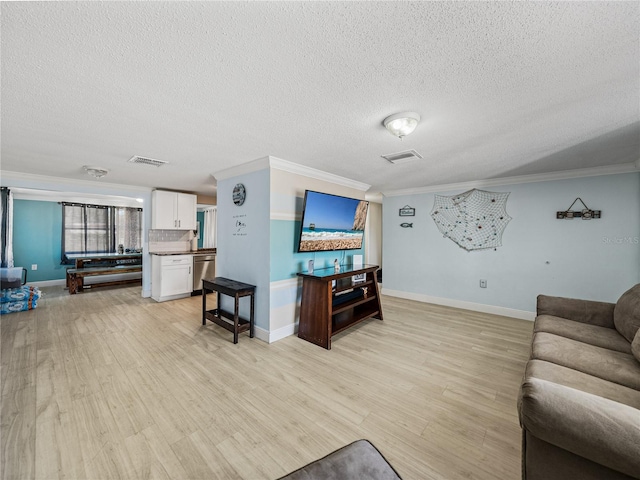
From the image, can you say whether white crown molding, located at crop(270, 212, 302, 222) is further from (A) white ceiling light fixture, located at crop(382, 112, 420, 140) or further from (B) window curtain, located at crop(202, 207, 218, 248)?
(B) window curtain, located at crop(202, 207, 218, 248)

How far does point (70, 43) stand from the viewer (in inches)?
48.9

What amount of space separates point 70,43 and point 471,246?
518cm

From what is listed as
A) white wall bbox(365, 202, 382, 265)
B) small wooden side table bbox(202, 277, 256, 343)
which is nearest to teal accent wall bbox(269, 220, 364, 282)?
small wooden side table bbox(202, 277, 256, 343)

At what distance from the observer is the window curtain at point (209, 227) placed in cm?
796

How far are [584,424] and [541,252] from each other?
380cm

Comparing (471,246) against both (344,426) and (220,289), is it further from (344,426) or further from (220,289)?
(220,289)

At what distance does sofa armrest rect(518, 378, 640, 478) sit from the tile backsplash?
20.6 ft

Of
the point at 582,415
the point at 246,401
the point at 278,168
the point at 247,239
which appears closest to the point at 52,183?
the point at 247,239

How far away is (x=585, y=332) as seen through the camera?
216 centimetres

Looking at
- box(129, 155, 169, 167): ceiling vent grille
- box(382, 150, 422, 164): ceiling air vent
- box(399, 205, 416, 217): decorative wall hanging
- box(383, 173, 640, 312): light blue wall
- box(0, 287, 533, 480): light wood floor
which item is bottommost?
box(0, 287, 533, 480): light wood floor

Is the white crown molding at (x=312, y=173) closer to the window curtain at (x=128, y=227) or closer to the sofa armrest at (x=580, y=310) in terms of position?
the sofa armrest at (x=580, y=310)

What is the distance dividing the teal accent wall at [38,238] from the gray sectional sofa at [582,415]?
9010 mm

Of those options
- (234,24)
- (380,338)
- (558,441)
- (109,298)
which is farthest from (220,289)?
(109,298)

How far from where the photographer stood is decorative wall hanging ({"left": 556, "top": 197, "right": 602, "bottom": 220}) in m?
3.56
